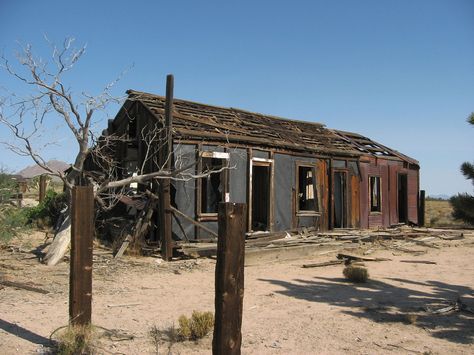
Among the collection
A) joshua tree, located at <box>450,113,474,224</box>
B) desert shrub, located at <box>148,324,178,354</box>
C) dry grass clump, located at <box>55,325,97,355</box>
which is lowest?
desert shrub, located at <box>148,324,178,354</box>

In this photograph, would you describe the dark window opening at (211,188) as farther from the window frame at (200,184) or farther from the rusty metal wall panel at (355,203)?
the rusty metal wall panel at (355,203)

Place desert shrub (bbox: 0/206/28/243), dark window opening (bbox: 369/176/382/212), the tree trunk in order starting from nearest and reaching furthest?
the tree trunk → desert shrub (bbox: 0/206/28/243) → dark window opening (bbox: 369/176/382/212)

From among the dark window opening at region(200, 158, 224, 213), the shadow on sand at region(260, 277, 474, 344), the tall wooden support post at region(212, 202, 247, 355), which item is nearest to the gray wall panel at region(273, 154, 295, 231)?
the dark window opening at region(200, 158, 224, 213)

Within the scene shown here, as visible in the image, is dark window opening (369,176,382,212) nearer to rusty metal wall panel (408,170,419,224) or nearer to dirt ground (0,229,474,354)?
rusty metal wall panel (408,170,419,224)

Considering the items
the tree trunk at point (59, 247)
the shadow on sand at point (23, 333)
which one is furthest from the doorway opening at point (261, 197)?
the shadow on sand at point (23, 333)

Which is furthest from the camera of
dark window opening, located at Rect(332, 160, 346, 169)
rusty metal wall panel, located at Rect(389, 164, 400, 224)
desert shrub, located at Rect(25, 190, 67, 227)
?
rusty metal wall panel, located at Rect(389, 164, 400, 224)

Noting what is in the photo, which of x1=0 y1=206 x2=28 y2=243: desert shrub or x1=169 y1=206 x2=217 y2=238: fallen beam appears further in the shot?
x1=169 y1=206 x2=217 y2=238: fallen beam

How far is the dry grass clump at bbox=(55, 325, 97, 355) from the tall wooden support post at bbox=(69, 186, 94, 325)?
105mm

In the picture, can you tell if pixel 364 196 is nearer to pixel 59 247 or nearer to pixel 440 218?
pixel 59 247

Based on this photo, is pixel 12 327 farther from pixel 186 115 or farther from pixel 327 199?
pixel 327 199

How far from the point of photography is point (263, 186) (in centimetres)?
1466

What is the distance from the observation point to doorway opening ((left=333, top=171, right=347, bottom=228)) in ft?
55.4

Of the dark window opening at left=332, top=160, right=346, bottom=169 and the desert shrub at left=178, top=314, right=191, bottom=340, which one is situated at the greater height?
the dark window opening at left=332, top=160, right=346, bottom=169

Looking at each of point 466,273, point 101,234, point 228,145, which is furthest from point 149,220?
point 466,273
